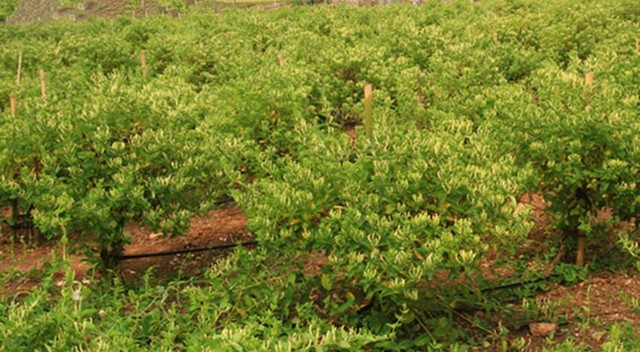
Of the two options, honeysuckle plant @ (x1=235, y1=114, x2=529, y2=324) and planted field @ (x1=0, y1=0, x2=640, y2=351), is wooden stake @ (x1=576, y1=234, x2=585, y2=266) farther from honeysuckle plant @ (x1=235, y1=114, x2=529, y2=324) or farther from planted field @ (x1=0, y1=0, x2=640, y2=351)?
honeysuckle plant @ (x1=235, y1=114, x2=529, y2=324)

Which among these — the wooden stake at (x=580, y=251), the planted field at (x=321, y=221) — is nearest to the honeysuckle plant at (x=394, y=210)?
the planted field at (x=321, y=221)

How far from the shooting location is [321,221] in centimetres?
515

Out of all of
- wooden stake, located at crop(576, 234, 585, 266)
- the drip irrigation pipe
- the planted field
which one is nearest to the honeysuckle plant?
the planted field

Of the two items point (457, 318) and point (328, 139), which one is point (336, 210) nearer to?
point (328, 139)

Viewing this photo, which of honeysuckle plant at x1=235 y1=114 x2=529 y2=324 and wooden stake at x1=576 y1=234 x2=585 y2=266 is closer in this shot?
honeysuckle plant at x1=235 y1=114 x2=529 y2=324

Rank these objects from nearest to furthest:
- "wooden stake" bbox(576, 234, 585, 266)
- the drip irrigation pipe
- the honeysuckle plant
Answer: the honeysuckle plant, the drip irrigation pipe, "wooden stake" bbox(576, 234, 585, 266)

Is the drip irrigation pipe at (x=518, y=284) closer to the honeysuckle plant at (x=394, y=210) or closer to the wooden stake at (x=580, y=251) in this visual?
the wooden stake at (x=580, y=251)

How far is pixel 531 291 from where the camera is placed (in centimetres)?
610

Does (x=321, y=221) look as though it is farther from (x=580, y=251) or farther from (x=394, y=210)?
(x=580, y=251)

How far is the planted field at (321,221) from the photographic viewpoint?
15.8 ft

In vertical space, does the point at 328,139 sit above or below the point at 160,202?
above

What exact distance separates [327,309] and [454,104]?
381cm

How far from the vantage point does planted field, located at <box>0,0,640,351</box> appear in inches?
190

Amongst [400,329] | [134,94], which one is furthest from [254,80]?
[400,329]
